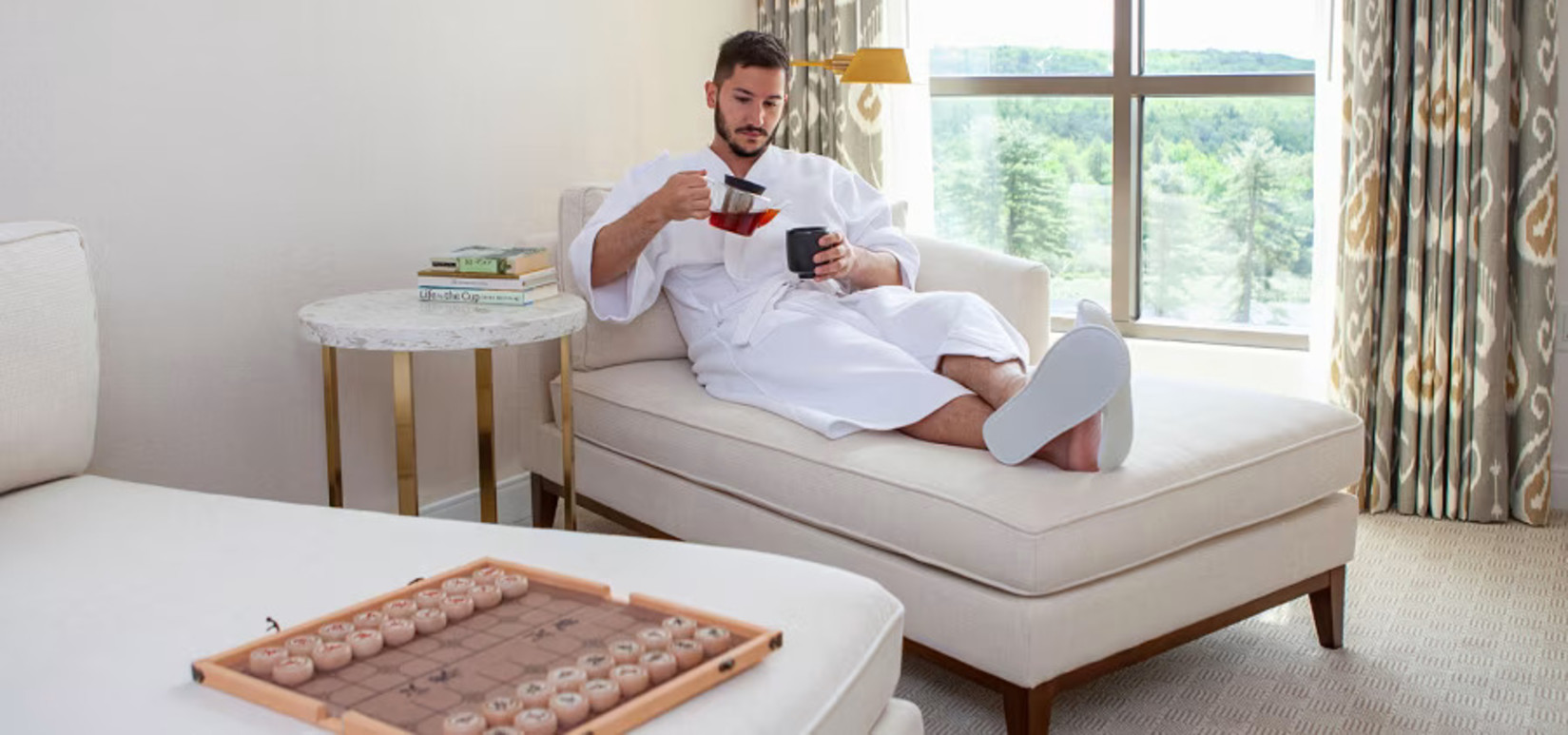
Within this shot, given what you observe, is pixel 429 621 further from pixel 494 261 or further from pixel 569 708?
pixel 494 261

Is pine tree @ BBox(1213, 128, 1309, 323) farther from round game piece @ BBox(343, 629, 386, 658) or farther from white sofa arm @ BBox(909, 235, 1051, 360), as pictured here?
round game piece @ BBox(343, 629, 386, 658)

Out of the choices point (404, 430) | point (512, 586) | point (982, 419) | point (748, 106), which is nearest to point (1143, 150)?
point (748, 106)

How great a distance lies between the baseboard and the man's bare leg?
1249mm

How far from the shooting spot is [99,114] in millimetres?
2582

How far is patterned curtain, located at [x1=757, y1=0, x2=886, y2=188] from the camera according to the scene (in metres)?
4.13

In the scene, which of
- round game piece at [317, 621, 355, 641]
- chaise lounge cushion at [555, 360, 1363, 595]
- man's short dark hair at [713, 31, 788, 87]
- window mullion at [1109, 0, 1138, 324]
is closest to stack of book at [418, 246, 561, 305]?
chaise lounge cushion at [555, 360, 1363, 595]

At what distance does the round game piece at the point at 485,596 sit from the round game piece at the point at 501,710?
281 mm

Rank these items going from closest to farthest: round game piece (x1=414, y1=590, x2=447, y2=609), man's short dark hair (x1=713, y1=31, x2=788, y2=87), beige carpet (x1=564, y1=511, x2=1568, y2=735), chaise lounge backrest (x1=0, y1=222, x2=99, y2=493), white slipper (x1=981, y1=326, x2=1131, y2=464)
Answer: round game piece (x1=414, y1=590, x2=447, y2=609) < chaise lounge backrest (x1=0, y1=222, x2=99, y2=493) < white slipper (x1=981, y1=326, x2=1131, y2=464) < beige carpet (x1=564, y1=511, x2=1568, y2=735) < man's short dark hair (x1=713, y1=31, x2=788, y2=87)

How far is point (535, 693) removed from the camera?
1361mm

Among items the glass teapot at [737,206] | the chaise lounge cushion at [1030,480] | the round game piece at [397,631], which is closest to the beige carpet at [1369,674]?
the chaise lounge cushion at [1030,480]

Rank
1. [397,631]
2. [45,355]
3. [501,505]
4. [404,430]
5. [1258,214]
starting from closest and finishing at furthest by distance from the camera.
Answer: [397,631]
[45,355]
[404,430]
[501,505]
[1258,214]

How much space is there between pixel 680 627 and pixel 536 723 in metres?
0.25

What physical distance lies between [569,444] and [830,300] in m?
0.62

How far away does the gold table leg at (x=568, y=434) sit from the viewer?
2.79 meters
